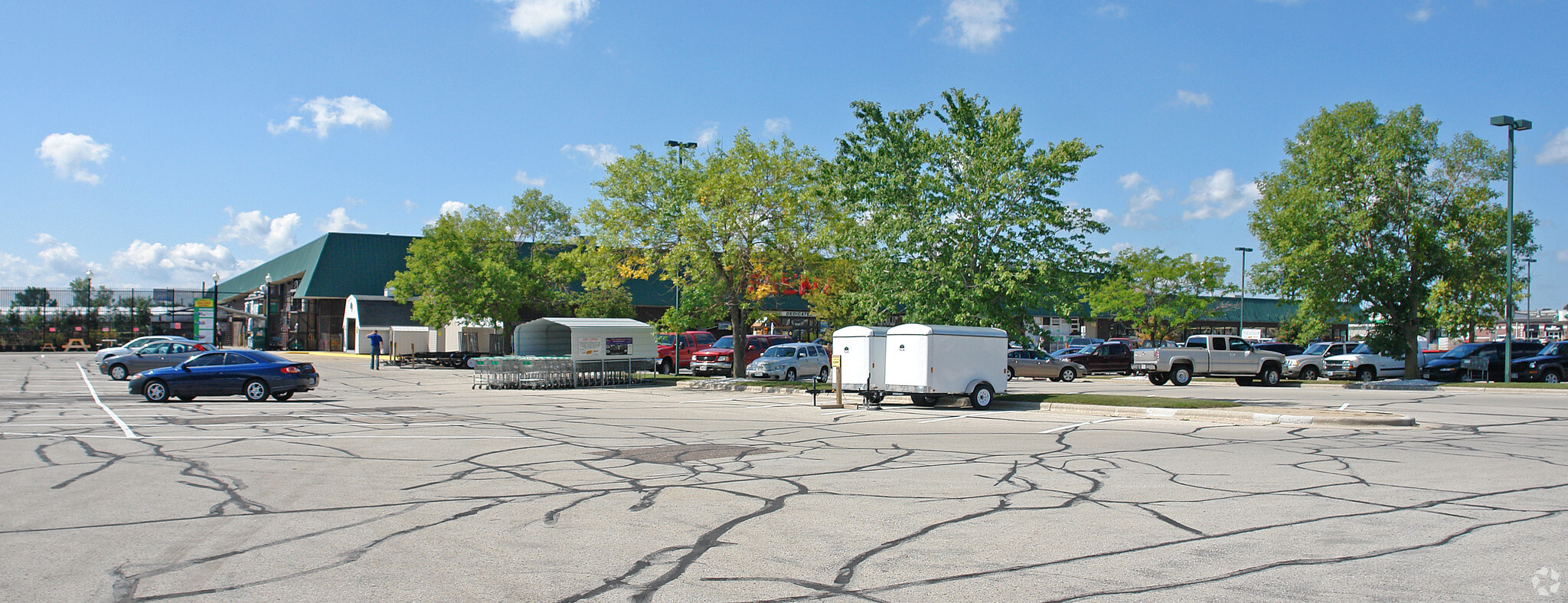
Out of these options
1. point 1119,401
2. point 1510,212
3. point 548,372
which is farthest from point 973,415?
point 1510,212

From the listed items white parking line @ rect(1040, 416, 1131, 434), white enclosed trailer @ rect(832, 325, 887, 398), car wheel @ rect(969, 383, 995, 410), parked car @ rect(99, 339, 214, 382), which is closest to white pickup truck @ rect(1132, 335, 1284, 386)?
car wheel @ rect(969, 383, 995, 410)

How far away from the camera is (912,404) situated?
22.1m

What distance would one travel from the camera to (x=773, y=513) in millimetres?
7902

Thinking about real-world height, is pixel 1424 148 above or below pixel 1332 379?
above

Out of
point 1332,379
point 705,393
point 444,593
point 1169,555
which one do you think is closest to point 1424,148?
point 1332,379

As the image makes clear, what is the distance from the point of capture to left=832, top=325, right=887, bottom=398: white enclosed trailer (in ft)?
69.6

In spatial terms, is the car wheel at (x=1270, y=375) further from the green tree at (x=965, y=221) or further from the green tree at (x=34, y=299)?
the green tree at (x=34, y=299)

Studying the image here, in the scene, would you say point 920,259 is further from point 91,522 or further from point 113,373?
point 113,373

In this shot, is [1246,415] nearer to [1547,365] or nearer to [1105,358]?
[1105,358]

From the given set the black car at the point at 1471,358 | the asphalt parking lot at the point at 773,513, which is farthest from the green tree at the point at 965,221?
the black car at the point at 1471,358

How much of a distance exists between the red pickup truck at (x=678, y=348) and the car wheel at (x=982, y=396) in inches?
690

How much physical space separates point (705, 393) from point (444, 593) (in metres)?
22.1

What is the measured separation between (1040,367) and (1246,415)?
1877 centimetres

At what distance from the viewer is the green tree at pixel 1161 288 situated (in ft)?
184
